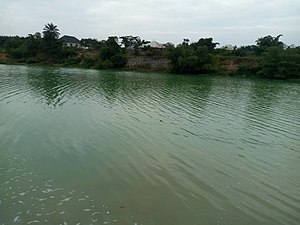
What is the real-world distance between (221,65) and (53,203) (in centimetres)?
6822

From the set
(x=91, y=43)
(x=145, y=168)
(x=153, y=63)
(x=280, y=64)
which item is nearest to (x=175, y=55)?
(x=153, y=63)

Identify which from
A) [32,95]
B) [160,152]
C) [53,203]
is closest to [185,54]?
[32,95]

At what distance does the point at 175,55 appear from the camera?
233 feet

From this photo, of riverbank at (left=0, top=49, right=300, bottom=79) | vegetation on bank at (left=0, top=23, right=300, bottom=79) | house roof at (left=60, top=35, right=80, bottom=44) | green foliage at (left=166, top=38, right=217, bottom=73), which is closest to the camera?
vegetation on bank at (left=0, top=23, right=300, bottom=79)

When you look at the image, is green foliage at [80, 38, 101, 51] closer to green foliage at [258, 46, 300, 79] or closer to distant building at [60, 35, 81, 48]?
distant building at [60, 35, 81, 48]

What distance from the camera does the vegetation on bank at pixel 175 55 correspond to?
6362 cm

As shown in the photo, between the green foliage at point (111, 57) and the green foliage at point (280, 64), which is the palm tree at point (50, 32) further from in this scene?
the green foliage at point (280, 64)

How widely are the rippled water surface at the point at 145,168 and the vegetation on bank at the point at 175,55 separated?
163ft

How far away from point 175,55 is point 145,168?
208ft

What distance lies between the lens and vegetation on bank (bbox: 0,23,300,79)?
6362cm

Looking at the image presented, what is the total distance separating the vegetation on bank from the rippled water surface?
163 ft

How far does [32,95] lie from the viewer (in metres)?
23.9

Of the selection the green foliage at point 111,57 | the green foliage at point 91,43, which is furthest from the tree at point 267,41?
the green foliage at point 91,43

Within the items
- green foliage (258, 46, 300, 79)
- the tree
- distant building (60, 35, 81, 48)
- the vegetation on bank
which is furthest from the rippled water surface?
distant building (60, 35, 81, 48)
